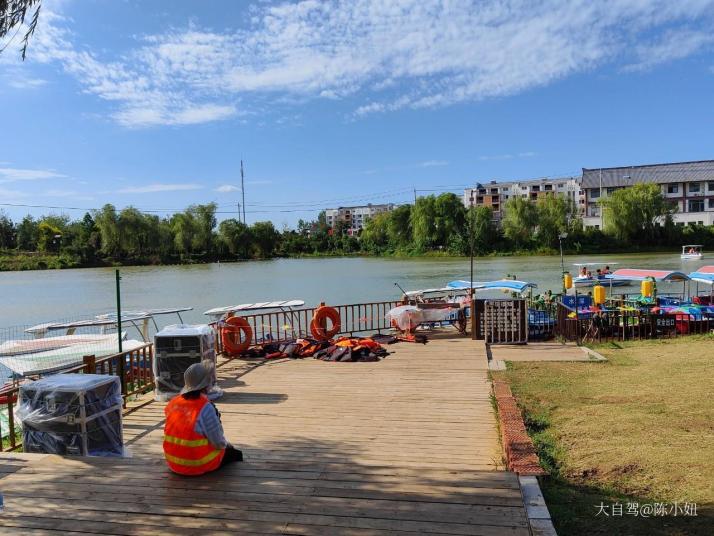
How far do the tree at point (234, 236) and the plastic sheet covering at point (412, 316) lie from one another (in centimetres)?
6388

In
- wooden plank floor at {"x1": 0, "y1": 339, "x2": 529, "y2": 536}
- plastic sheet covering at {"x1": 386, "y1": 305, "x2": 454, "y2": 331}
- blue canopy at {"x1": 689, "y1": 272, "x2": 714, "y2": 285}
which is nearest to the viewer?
wooden plank floor at {"x1": 0, "y1": 339, "x2": 529, "y2": 536}

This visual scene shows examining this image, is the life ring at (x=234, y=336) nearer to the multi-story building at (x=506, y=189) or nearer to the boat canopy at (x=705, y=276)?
the boat canopy at (x=705, y=276)

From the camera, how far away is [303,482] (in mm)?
3912

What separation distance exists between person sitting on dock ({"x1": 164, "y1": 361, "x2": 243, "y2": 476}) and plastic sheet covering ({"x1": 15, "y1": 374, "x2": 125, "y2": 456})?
4.00 ft

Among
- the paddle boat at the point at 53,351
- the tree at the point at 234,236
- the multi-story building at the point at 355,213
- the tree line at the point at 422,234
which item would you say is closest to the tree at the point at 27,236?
the tree line at the point at 422,234

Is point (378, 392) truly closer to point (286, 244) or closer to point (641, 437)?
point (641, 437)

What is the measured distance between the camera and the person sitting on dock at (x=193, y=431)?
3928mm

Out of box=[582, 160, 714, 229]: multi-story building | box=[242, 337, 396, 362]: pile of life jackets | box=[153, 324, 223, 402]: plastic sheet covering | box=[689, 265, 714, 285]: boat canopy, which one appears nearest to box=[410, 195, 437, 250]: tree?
box=[582, 160, 714, 229]: multi-story building

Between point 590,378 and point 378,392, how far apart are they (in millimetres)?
3210

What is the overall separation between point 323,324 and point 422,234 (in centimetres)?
6677

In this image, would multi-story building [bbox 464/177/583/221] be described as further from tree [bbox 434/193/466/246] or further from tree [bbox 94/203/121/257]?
tree [bbox 94/203/121/257]

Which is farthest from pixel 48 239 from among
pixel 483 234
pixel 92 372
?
pixel 92 372

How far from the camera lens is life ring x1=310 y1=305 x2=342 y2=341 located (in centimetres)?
1205

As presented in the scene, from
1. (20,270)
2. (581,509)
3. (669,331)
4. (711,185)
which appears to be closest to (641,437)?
(581,509)
